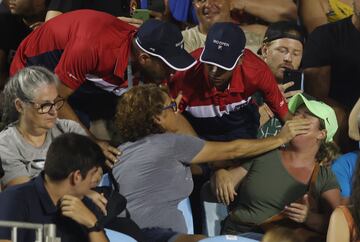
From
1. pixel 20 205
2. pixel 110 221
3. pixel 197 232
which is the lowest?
pixel 197 232

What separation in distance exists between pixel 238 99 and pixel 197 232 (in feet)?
2.96

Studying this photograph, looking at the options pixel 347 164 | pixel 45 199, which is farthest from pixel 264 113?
pixel 45 199

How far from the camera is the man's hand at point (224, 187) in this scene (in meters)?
7.03

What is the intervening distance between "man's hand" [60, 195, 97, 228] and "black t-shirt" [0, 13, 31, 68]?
2.78 meters

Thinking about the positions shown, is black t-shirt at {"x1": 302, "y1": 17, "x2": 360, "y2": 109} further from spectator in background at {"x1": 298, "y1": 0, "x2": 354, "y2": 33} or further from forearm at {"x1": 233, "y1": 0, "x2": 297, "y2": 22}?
forearm at {"x1": 233, "y1": 0, "x2": 297, "y2": 22}

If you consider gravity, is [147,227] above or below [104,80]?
below

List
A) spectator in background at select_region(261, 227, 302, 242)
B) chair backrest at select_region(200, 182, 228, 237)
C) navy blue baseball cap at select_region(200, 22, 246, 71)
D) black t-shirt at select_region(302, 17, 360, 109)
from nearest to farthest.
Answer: spectator in background at select_region(261, 227, 302, 242) → navy blue baseball cap at select_region(200, 22, 246, 71) → chair backrest at select_region(200, 182, 228, 237) → black t-shirt at select_region(302, 17, 360, 109)

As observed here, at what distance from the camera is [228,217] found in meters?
7.15

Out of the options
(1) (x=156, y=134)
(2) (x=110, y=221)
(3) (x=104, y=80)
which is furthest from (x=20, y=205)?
(3) (x=104, y=80)

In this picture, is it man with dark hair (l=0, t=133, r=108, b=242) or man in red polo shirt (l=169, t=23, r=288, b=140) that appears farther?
man in red polo shirt (l=169, t=23, r=288, b=140)

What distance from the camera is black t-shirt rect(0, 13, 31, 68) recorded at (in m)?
8.49

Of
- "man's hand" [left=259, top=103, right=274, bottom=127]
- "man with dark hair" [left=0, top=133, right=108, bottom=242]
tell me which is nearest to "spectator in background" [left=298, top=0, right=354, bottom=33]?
"man's hand" [left=259, top=103, right=274, bottom=127]

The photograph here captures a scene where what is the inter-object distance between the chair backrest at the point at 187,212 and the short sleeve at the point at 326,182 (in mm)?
841

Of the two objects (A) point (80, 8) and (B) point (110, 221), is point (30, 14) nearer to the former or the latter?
(A) point (80, 8)
